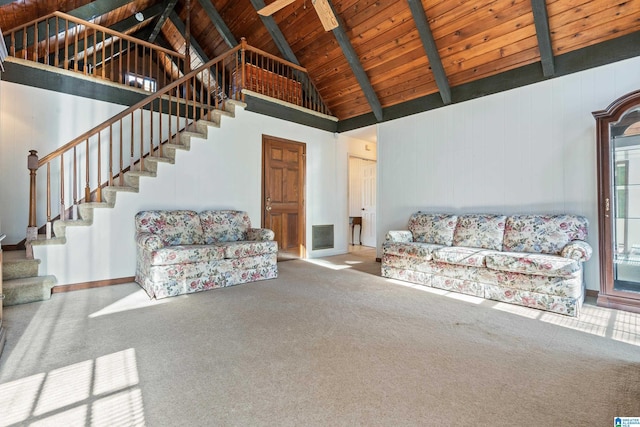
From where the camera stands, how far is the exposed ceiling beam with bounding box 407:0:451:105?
383 cm

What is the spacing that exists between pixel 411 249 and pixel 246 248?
2139 millimetres

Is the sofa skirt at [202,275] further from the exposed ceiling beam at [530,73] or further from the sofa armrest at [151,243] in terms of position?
the exposed ceiling beam at [530,73]

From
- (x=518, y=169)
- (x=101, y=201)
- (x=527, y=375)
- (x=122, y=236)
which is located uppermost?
(x=518, y=169)

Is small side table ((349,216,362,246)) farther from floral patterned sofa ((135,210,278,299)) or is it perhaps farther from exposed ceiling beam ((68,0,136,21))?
exposed ceiling beam ((68,0,136,21))

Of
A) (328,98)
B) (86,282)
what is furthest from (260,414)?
(328,98)

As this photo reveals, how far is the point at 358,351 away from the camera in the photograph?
6.63 feet

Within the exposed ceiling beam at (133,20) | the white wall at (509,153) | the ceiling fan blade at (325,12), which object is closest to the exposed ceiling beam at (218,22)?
the exposed ceiling beam at (133,20)

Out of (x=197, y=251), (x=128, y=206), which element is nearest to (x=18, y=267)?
(x=128, y=206)

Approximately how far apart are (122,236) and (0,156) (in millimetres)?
1945

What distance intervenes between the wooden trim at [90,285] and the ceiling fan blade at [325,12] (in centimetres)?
405

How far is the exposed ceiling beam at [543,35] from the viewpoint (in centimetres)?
321

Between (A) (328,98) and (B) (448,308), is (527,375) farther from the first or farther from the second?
(A) (328,98)

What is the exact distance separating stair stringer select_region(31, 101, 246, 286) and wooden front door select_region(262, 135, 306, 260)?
27.9 inches

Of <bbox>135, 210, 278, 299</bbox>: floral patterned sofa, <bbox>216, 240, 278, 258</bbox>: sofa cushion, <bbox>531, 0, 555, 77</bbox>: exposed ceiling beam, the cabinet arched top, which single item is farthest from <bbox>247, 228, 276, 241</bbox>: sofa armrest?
<bbox>531, 0, 555, 77</bbox>: exposed ceiling beam
